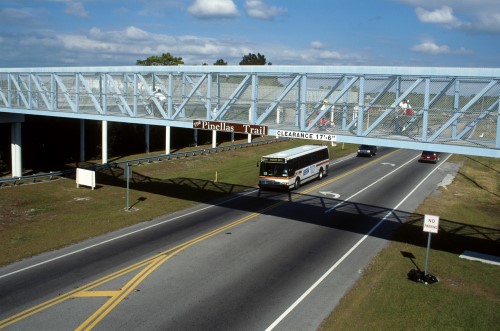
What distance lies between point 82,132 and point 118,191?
13.8 m

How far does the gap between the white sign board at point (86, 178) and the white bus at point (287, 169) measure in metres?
12.1

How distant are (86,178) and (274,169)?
1349cm

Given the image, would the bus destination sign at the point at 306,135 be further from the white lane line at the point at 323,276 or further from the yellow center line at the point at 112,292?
the yellow center line at the point at 112,292

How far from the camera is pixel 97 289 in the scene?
51.6ft

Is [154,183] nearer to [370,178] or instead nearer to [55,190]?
[55,190]

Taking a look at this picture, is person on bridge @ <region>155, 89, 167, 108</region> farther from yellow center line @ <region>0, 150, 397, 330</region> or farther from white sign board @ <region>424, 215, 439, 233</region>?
white sign board @ <region>424, 215, 439, 233</region>

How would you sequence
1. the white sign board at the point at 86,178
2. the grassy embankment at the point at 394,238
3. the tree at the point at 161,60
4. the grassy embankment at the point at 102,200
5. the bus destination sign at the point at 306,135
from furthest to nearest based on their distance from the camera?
the tree at the point at 161,60 < the white sign board at the point at 86,178 < the grassy embankment at the point at 102,200 < the bus destination sign at the point at 306,135 < the grassy embankment at the point at 394,238

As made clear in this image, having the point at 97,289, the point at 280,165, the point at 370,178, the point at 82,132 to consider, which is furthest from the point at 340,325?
the point at 82,132

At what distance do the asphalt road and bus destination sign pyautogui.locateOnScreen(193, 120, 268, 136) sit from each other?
5179mm

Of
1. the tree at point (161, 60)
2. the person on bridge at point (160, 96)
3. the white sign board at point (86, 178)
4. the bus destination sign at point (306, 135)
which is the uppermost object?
the tree at point (161, 60)

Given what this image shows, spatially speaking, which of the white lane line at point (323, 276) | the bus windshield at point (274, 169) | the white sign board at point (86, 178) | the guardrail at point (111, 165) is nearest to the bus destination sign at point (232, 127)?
the white lane line at point (323, 276)

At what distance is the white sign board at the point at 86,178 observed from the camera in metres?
32.4

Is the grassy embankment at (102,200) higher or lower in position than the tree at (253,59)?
lower

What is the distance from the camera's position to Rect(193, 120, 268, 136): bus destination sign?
19906 mm
